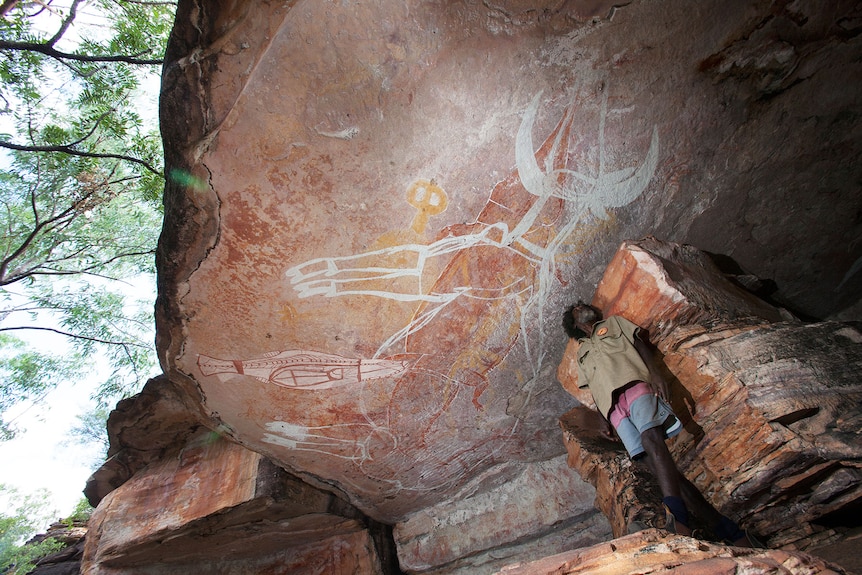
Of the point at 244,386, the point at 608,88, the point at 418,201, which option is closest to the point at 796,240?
the point at 608,88

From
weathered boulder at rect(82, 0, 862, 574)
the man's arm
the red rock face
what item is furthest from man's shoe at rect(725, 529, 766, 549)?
the red rock face

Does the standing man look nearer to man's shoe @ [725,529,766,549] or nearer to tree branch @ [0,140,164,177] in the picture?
man's shoe @ [725,529,766,549]

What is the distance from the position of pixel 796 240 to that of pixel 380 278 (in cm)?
330

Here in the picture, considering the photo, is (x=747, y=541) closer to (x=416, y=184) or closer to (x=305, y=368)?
(x=416, y=184)

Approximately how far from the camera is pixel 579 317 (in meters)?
2.93

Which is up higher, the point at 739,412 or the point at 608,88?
the point at 608,88

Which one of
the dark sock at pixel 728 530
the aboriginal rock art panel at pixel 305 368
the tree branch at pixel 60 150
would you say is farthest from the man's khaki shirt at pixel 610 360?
the tree branch at pixel 60 150

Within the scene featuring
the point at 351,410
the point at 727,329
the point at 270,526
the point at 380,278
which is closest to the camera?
the point at 727,329

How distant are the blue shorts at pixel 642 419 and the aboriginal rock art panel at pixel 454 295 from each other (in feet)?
2.84

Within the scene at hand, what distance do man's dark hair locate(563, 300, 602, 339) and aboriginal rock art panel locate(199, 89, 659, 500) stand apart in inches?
8.0

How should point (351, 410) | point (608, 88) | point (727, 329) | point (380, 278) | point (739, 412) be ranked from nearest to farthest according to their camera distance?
point (739, 412) < point (727, 329) < point (608, 88) < point (380, 278) < point (351, 410)

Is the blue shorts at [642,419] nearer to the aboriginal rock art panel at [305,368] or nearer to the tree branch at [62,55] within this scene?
the aboriginal rock art panel at [305,368]

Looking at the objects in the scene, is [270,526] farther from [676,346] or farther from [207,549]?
[676,346]

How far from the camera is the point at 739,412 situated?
2.23 meters
